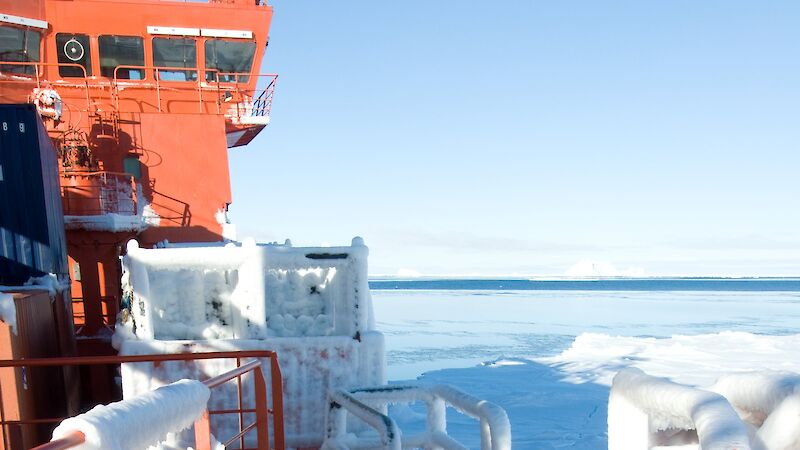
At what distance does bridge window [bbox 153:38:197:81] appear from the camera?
10.6 metres

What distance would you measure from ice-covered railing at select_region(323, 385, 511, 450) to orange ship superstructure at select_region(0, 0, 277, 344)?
5456 millimetres

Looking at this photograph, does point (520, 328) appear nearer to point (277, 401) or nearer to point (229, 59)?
point (229, 59)

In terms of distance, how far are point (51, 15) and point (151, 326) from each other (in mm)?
8127

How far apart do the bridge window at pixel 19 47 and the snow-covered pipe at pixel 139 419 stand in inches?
420

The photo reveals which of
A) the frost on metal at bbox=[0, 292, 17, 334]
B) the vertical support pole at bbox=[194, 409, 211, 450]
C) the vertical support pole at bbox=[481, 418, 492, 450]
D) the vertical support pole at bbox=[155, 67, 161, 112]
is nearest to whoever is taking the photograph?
the vertical support pole at bbox=[194, 409, 211, 450]

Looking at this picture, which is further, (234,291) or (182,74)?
(182,74)

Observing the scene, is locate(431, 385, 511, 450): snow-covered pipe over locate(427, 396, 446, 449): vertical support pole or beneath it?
over

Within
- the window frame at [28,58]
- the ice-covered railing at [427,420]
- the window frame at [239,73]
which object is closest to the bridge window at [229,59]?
the window frame at [239,73]

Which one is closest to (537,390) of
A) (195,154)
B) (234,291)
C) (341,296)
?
(341,296)

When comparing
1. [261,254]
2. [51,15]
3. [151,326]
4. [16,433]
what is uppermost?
[51,15]

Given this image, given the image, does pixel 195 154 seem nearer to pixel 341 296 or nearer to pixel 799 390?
pixel 341 296

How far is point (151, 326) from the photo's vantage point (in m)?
5.41

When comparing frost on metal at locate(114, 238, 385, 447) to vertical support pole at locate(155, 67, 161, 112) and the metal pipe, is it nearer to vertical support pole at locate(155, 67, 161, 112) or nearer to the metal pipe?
the metal pipe

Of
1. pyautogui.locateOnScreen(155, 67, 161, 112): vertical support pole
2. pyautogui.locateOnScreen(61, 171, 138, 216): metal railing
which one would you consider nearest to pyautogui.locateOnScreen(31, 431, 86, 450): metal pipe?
pyautogui.locateOnScreen(61, 171, 138, 216): metal railing
